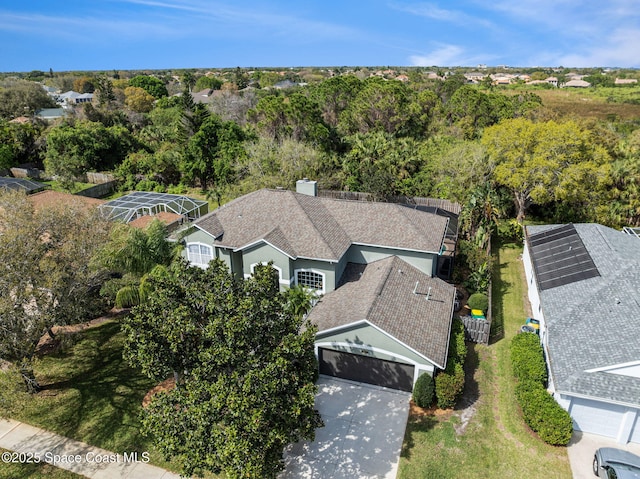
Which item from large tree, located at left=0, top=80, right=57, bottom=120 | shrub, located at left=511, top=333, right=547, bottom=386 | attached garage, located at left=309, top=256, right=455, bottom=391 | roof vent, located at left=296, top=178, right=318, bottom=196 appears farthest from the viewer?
large tree, located at left=0, top=80, right=57, bottom=120

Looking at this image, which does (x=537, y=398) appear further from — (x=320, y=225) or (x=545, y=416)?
(x=320, y=225)

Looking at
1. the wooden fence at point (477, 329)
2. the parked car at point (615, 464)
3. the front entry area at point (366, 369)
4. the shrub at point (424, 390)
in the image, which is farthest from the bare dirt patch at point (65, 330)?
the parked car at point (615, 464)

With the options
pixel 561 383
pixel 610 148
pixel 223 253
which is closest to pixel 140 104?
pixel 223 253

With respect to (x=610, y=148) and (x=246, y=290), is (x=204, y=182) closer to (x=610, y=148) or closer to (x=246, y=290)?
(x=246, y=290)

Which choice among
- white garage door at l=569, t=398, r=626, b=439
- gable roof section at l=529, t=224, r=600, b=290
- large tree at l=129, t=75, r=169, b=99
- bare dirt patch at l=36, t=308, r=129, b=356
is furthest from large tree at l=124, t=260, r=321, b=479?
large tree at l=129, t=75, r=169, b=99

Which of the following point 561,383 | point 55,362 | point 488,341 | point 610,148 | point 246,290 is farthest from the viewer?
point 610,148

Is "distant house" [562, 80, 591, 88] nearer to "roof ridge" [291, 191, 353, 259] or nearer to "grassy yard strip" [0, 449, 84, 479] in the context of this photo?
"roof ridge" [291, 191, 353, 259]

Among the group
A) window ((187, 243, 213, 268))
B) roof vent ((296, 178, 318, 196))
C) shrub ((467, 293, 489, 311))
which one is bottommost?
shrub ((467, 293, 489, 311))

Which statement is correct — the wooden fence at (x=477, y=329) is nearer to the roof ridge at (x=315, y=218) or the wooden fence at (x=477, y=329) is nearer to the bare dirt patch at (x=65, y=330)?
the roof ridge at (x=315, y=218)
